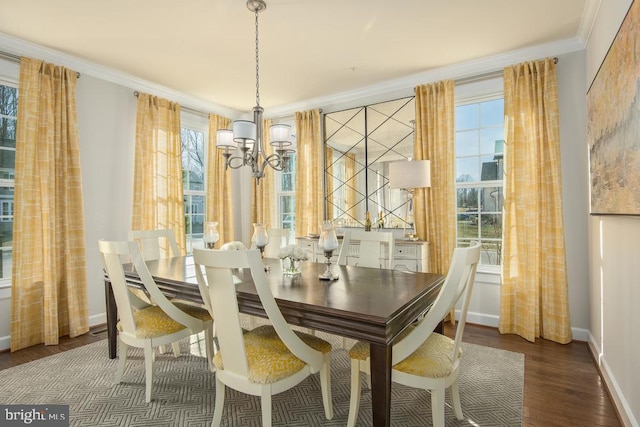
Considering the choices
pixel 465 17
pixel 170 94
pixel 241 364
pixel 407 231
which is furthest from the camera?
pixel 170 94

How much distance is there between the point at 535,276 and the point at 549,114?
1514mm

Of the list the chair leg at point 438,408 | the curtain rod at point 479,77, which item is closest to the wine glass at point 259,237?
the chair leg at point 438,408

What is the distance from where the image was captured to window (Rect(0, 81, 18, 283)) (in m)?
3.13

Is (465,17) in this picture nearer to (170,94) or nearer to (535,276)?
(535,276)

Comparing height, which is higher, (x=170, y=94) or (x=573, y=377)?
(x=170, y=94)

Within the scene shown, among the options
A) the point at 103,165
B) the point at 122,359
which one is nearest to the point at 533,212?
the point at 122,359

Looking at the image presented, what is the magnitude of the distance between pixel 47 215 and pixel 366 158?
3.38 m

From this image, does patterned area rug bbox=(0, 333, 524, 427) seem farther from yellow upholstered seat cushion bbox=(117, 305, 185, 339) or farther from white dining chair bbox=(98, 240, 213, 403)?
yellow upholstered seat cushion bbox=(117, 305, 185, 339)

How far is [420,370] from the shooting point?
1.63 meters

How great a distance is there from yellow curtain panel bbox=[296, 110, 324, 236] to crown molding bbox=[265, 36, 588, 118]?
9.6 inches

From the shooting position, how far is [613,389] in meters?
2.17

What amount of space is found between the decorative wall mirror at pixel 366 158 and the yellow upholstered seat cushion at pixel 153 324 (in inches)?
101

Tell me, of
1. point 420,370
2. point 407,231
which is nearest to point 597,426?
point 420,370

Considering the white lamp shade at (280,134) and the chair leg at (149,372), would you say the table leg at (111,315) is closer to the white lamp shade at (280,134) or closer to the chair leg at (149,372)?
the chair leg at (149,372)
